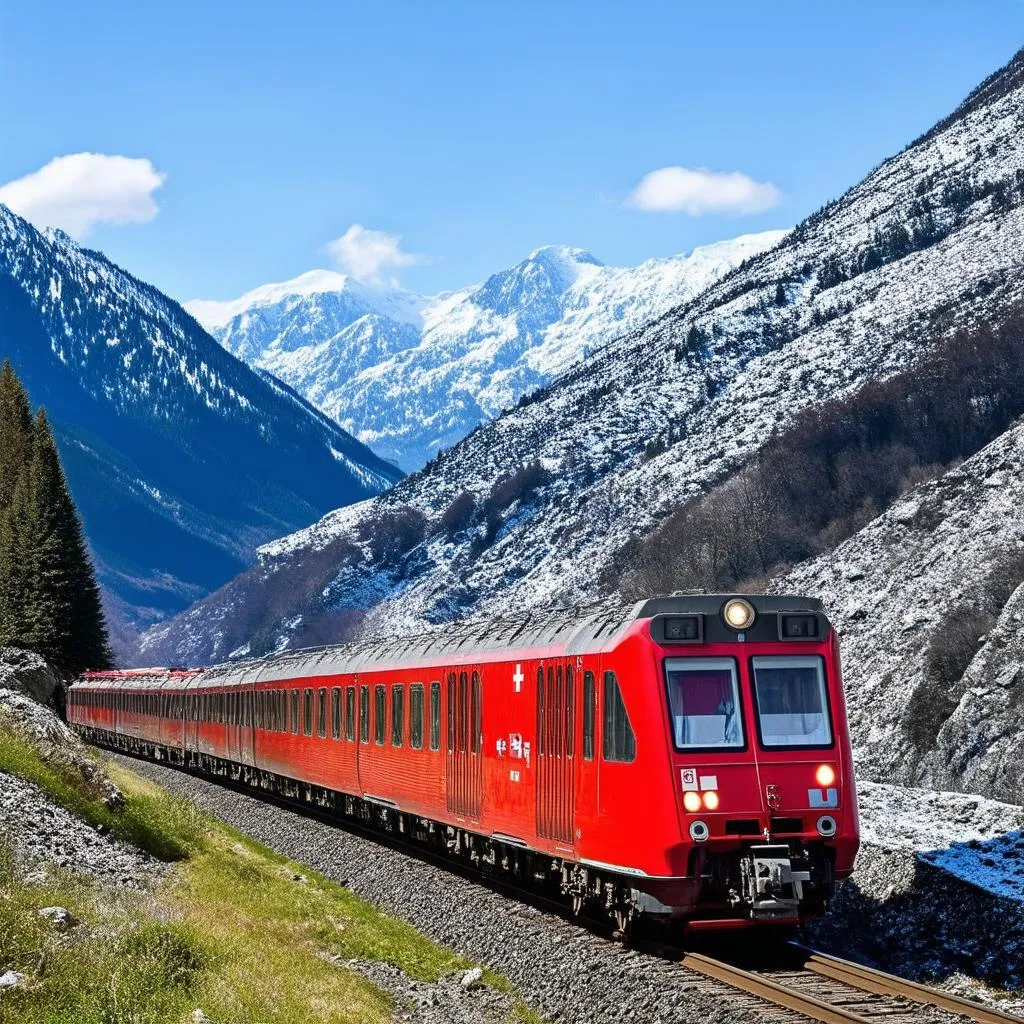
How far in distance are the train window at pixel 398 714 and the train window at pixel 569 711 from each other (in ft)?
29.1

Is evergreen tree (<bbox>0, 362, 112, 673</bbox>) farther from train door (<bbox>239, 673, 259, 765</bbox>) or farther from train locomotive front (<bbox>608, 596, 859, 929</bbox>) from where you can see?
train locomotive front (<bbox>608, 596, 859, 929</bbox>)

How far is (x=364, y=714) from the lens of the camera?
1177 inches

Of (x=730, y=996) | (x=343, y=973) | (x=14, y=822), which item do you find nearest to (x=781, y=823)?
(x=730, y=996)

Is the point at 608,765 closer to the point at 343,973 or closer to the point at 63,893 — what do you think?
the point at 343,973

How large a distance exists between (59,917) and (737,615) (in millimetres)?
7365

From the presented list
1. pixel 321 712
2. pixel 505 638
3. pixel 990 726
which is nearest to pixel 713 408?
pixel 990 726

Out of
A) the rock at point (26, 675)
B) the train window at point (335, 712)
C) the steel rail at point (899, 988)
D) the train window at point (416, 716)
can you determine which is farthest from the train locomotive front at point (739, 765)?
the rock at point (26, 675)

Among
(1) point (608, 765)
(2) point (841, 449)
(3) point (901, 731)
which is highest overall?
(2) point (841, 449)

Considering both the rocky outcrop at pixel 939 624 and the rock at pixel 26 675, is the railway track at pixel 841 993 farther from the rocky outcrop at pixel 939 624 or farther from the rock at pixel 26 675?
the rock at pixel 26 675

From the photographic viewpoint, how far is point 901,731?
4250cm

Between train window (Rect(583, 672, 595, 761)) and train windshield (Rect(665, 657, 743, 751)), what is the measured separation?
4.86ft

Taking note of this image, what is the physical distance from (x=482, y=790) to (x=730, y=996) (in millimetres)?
8633

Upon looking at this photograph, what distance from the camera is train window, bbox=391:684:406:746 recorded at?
2672cm

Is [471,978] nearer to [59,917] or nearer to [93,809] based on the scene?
[59,917]
